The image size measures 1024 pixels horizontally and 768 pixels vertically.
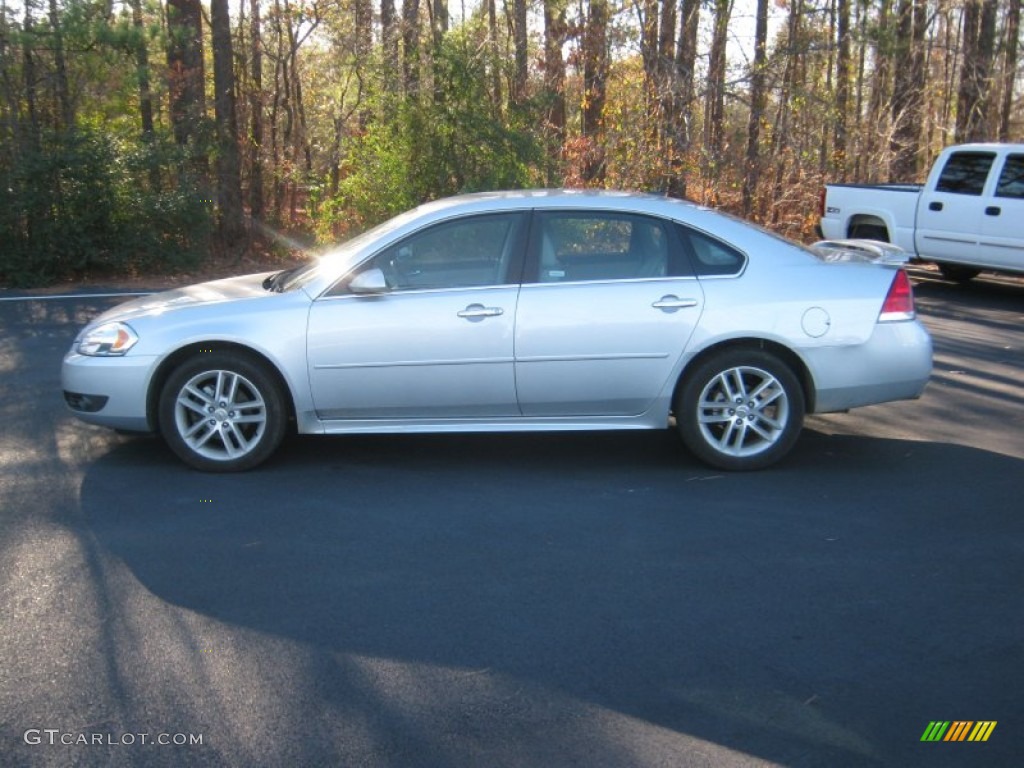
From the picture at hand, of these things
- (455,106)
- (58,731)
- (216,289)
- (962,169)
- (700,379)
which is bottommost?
(58,731)

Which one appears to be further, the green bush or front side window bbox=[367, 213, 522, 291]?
the green bush

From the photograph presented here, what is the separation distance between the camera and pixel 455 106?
16141mm

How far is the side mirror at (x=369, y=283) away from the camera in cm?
610

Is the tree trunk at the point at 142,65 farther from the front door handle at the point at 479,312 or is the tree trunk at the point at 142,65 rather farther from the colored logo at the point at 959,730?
the colored logo at the point at 959,730

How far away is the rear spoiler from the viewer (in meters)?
6.74

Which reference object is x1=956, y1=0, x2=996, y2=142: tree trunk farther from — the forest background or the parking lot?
the parking lot

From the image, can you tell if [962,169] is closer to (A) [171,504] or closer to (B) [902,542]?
(B) [902,542]

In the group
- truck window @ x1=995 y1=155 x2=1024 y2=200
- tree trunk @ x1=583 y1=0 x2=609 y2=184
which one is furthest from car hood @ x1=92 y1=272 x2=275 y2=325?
tree trunk @ x1=583 y1=0 x2=609 y2=184

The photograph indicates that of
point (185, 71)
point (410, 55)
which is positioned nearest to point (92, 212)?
point (185, 71)

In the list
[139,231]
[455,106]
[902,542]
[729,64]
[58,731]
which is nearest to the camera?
[58,731]

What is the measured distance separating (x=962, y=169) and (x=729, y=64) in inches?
286

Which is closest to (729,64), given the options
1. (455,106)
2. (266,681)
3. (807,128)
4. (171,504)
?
(807,128)

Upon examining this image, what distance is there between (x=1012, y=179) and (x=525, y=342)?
9503 mm

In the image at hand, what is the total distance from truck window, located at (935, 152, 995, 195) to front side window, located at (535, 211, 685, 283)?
872 cm
